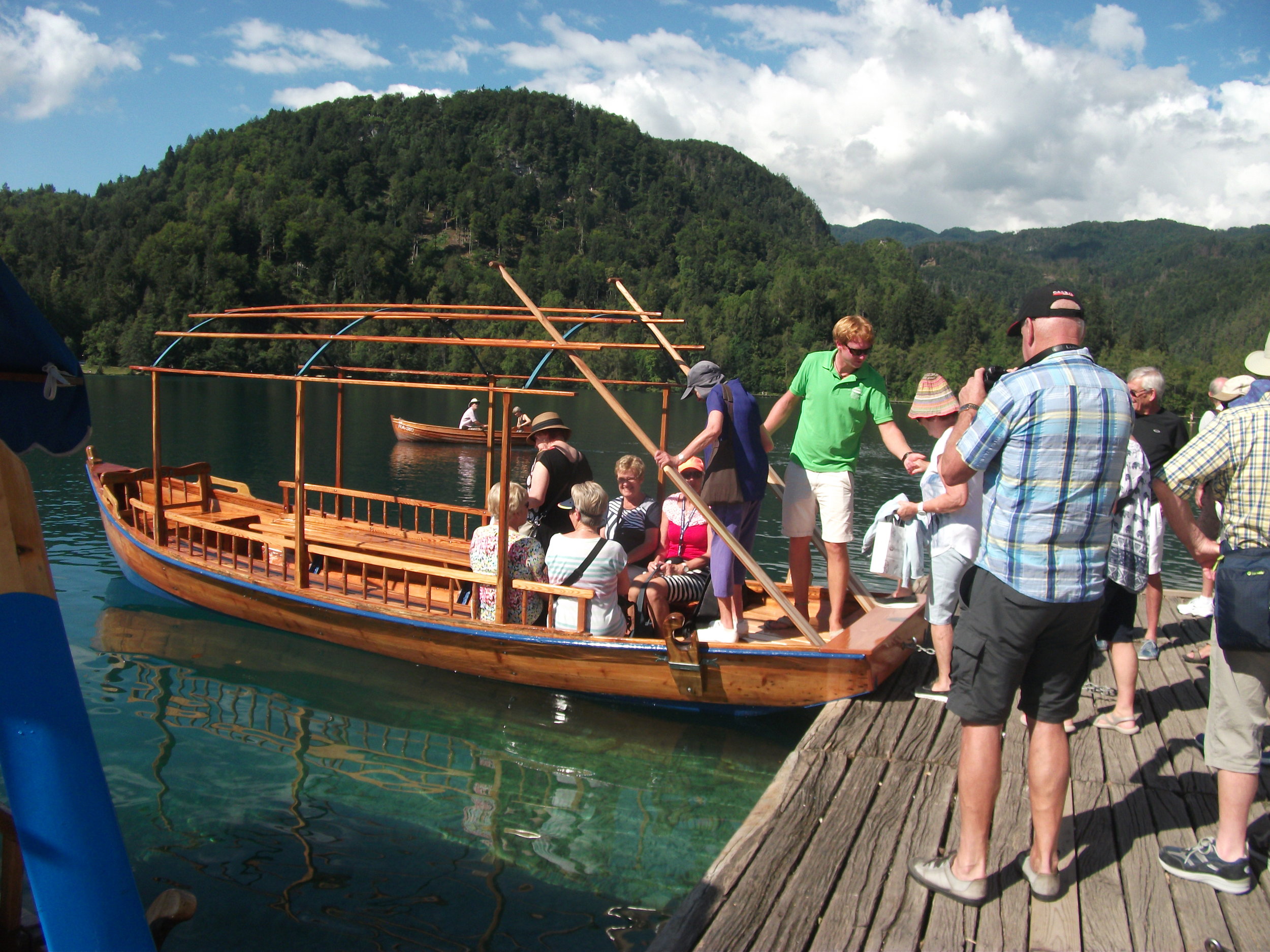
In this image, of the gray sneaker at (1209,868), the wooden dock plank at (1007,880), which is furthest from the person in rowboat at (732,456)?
the gray sneaker at (1209,868)

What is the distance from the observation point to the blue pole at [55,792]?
6.88 ft

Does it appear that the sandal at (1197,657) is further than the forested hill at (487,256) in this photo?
No

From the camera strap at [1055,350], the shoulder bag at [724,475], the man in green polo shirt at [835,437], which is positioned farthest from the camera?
the shoulder bag at [724,475]

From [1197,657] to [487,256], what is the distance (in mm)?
124127

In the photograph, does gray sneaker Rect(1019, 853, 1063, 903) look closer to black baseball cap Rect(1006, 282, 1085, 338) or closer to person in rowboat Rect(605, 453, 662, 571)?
black baseball cap Rect(1006, 282, 1085, 338)

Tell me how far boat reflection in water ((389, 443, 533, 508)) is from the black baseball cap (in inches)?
704

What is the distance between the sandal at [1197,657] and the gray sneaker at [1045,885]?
12.5 feet

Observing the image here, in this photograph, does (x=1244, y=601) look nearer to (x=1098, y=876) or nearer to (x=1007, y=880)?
(x=1098, y=876)

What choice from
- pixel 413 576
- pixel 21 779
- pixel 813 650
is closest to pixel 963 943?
pixel 813 650

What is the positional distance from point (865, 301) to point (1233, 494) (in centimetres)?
11315

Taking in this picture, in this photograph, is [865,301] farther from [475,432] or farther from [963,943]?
[963,943]

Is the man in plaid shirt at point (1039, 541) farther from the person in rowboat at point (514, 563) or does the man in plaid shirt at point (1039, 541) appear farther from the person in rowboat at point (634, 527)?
the person in rowboat at point (634, 527)

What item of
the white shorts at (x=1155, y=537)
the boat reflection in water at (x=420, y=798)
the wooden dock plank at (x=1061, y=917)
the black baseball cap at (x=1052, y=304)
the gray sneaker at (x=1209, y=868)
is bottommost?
the boat reflection in water at (x=420, y=798)

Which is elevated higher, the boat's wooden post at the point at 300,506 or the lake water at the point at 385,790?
the boat's wooden post at the point at 300,506
